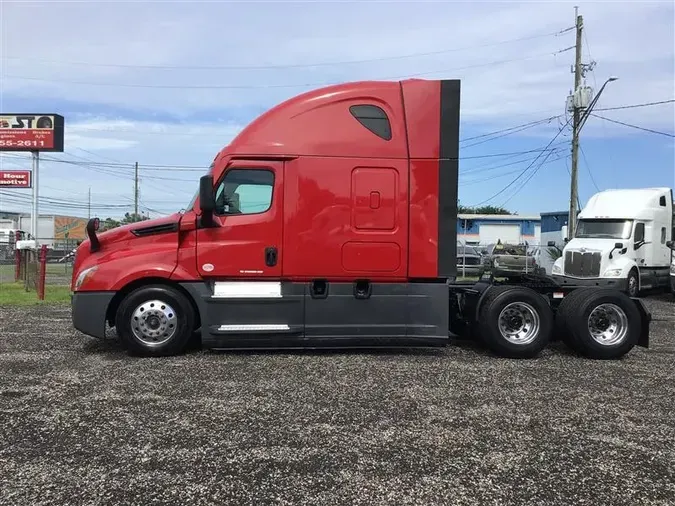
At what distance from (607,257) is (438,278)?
11.7m

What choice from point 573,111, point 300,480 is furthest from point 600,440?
point 573,111

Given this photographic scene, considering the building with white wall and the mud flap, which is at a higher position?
the building with white wall

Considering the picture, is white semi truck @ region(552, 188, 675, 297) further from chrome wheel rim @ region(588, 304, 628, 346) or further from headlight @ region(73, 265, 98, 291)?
headlight @ region(73, 265, 98, 291)

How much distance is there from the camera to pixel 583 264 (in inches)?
682

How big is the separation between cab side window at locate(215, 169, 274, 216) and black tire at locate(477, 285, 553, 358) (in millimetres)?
3182

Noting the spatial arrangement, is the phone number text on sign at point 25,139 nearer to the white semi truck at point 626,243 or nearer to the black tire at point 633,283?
the white semi truck at point 626,243

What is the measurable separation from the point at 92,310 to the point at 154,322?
2.54ft

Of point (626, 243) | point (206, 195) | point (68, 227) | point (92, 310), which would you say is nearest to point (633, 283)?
point (626, 243)

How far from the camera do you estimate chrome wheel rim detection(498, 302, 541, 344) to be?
24.6ft

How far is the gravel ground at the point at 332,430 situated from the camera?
354cm

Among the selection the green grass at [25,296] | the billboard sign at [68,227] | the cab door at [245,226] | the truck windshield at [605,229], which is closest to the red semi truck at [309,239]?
the cab door at [245,226]

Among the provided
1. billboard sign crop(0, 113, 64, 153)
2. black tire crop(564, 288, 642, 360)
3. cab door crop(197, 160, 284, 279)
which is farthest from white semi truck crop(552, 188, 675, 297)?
billboard sign crop(0, 113, 64, 153)

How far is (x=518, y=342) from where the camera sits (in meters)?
7.51

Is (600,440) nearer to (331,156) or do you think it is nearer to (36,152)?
(331,156)
